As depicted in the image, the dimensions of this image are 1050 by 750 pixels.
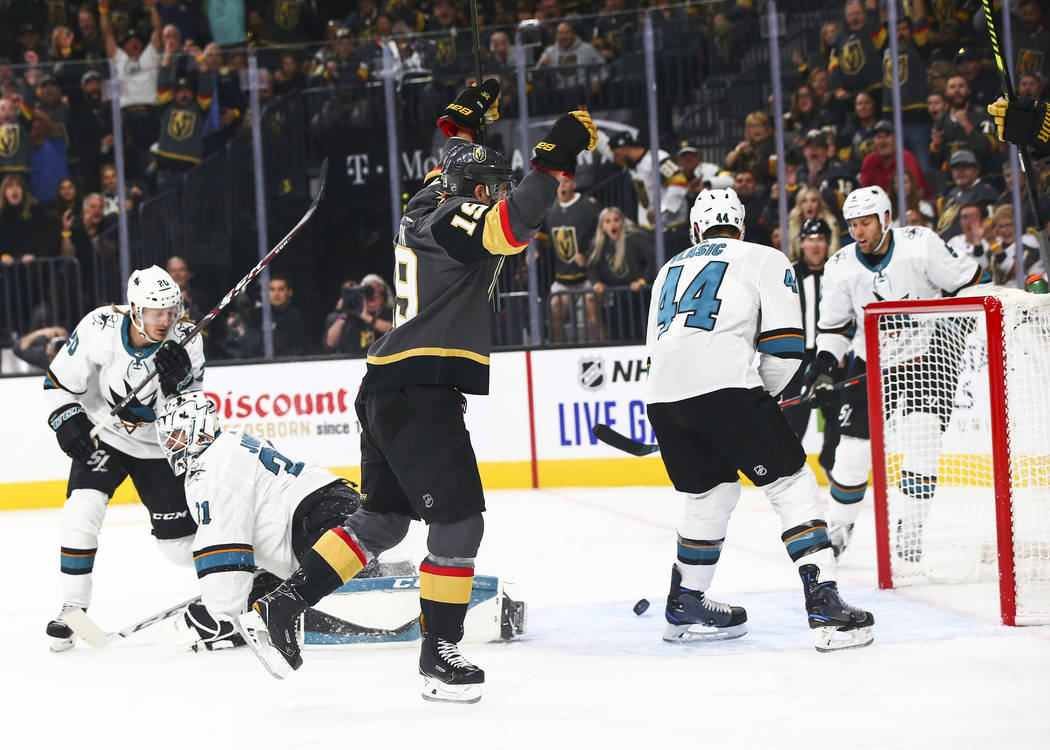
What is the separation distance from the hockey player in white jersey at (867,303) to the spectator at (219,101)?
4.43 meters

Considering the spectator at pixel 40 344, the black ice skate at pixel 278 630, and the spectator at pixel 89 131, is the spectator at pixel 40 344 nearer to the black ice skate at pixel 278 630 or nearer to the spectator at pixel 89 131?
the spectator at pixel 89 131

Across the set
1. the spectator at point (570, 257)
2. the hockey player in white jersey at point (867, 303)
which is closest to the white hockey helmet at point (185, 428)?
the hockey player in white jersey at point (867, 303)

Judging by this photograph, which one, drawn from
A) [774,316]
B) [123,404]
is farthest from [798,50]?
[123,404]

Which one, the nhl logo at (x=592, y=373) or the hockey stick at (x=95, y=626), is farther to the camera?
the nhl logo at (x=592, y=373)

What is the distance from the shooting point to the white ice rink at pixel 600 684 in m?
2.75

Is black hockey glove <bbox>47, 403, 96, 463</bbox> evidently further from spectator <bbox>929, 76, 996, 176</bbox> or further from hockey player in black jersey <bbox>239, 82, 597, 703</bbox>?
spectator <bbox>929, 76, 996, 176</bbox>

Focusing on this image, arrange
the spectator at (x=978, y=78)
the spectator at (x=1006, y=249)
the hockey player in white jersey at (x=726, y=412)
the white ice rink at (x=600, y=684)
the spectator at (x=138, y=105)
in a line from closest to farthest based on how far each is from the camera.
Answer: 1. the white ice rink at (x=600, y=684)
2. the hockey player in white jersey at (x=726, y=412)
3. the spectator at (x=1006, y=249)
4. the spectator at (x=978, y=78)
5. the spectator at (x=138, y=105)

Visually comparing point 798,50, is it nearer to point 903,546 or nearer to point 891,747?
point 903,546

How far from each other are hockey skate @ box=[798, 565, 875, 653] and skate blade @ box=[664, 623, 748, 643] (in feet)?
0.99

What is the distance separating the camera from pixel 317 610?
146 inches

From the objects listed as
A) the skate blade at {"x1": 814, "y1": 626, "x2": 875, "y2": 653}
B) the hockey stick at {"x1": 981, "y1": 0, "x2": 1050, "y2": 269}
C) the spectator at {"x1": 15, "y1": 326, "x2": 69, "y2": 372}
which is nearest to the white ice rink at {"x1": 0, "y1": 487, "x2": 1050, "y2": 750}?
the skate blade at {"x1": 814, "y1": 626, "x2": 875, "y2": 653}

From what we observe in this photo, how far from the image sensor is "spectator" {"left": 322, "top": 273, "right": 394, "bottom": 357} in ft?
25.1

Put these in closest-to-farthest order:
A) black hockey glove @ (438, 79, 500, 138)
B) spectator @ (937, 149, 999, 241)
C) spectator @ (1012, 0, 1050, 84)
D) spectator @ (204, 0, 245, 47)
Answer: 1. black hockey glove @ (438, 79, 500, 138)
2. spectator @ (937, 149, 999, 241)
3. spectator @ (1012, 0, 1050, 84)
4. spectator @ (204, 0, 245, 47)

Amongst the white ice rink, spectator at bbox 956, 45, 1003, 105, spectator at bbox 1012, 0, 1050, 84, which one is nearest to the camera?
the white ice rink
